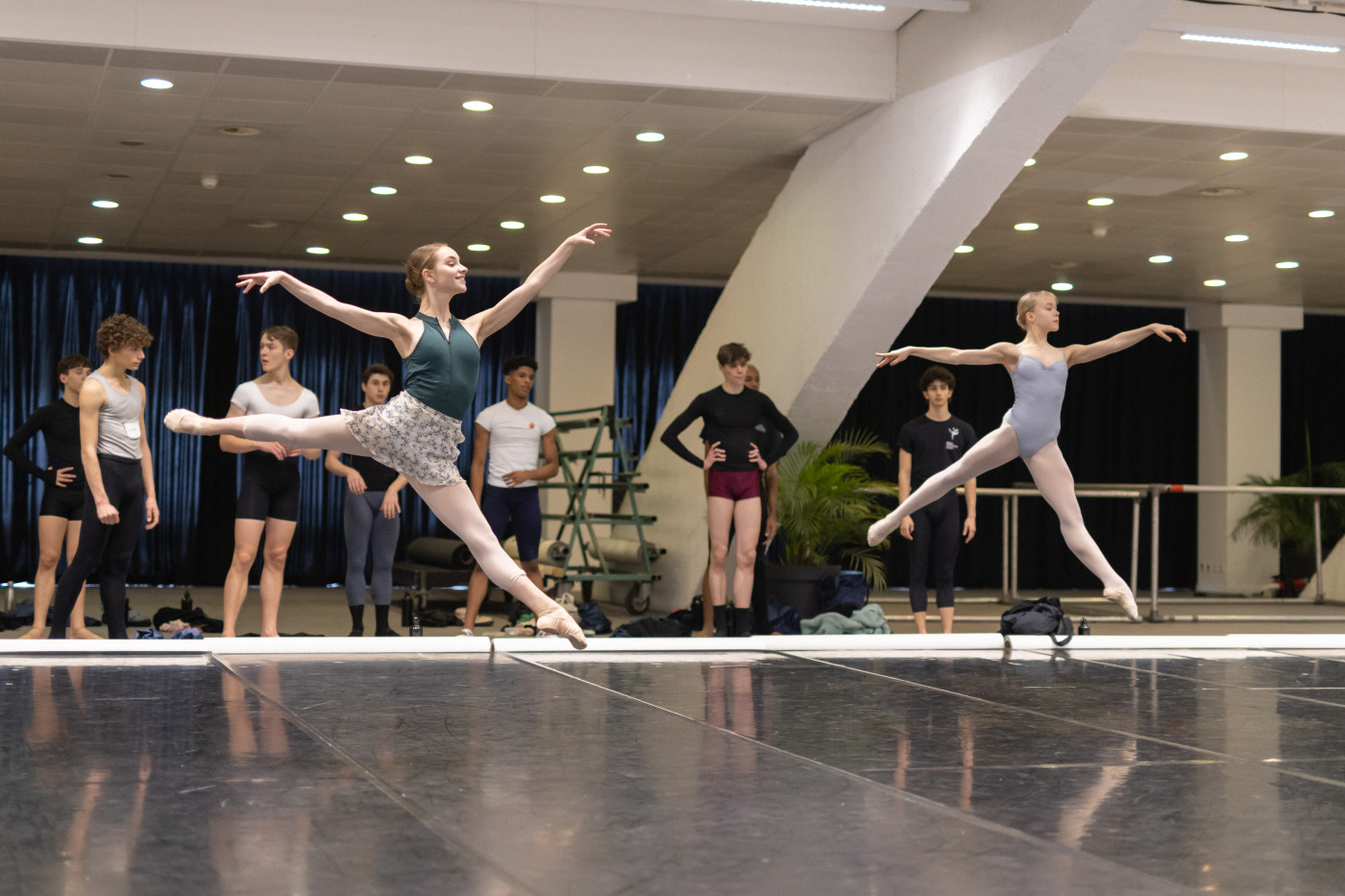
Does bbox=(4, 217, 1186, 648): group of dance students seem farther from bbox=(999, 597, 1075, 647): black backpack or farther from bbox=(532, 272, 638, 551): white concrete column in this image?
bbox=(532, 272, 638, 551): white concrete column

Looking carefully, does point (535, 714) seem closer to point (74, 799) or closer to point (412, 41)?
point (74, 799)

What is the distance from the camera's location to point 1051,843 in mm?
2504

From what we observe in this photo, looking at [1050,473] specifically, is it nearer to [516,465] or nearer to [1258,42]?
[516,465]

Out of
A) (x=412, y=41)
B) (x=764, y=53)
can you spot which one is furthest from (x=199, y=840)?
(x=764, y=53)

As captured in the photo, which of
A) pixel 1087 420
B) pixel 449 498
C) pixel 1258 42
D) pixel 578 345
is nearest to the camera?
pixel 449 498

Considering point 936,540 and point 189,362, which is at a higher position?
point 189,362

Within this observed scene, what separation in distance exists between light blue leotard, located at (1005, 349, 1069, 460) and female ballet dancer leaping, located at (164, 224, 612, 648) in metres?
1.99

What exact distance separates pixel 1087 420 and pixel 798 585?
25.9 ft

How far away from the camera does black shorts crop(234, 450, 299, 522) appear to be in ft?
19.8

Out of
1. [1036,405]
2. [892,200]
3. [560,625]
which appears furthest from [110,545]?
[892,200]

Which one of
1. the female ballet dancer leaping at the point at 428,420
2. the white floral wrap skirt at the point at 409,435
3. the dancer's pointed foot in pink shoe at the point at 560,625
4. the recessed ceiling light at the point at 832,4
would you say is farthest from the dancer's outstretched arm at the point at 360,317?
the recessed ceiling light at the point at 832,4

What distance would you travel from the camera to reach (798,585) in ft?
27.8

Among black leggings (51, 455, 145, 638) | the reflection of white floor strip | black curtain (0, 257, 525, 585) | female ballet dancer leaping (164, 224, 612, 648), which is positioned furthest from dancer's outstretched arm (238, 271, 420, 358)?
black curtain (0, 257, 525, 585)

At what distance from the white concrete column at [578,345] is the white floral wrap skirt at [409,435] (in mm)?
8531
